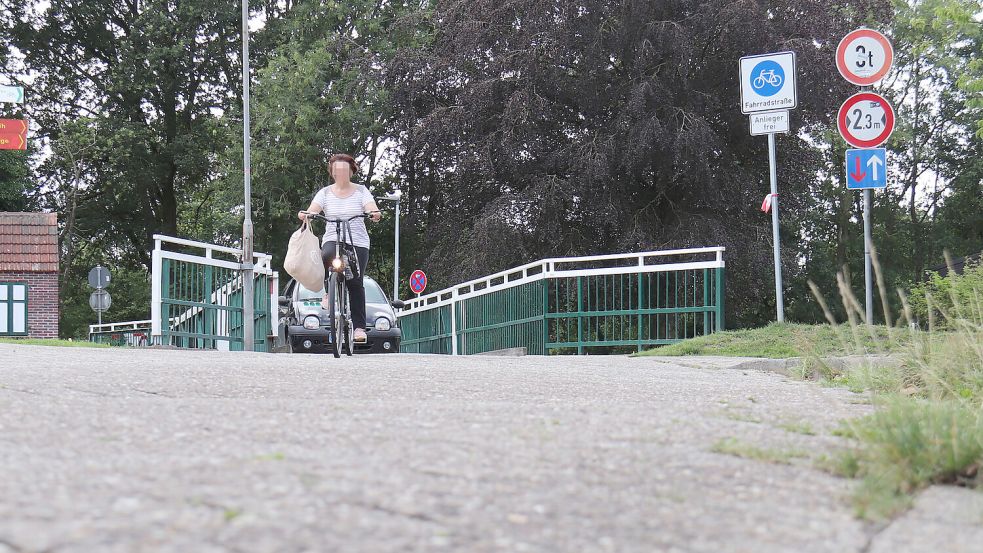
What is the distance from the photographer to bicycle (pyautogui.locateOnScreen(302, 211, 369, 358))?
10.2m

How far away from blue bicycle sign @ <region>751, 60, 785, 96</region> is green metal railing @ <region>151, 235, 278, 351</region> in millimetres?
7128

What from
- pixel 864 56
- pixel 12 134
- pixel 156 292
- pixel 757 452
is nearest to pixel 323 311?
pixel 156 292

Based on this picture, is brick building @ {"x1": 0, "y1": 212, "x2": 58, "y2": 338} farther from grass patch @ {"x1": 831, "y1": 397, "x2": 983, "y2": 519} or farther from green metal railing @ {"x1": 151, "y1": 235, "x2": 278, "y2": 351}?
grass patch @ {"x1": 831, "y1": 397, "x2": 983, "y2": 519}

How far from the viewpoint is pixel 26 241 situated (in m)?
27.7

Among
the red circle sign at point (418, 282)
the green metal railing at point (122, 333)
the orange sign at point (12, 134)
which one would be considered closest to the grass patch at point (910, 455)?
the orange sign at point (12, 134)

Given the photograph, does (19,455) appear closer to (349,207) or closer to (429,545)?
(429,545)

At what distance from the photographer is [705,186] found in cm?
2367

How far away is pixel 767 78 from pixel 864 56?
2362mm

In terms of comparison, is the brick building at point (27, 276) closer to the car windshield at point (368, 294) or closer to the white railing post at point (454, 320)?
the white railing post at point (454, 320)

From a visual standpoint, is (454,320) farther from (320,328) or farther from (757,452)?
(757,452)

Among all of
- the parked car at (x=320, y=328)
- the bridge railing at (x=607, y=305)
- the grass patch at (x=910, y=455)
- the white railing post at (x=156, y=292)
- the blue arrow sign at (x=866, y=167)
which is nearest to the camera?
the grass patch at (x=910, y=455)

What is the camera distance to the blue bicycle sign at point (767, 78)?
1345cm

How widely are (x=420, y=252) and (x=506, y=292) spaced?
41.0ft

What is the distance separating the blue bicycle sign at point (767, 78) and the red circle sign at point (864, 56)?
7.31 ft
